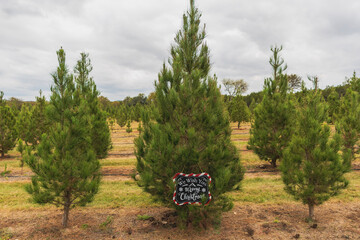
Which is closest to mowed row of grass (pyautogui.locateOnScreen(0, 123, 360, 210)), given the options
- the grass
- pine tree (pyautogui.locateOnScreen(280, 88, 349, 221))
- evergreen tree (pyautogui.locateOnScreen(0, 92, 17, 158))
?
pine tree (pyautogui.locateOnScreen(280, 88, 349, 221))

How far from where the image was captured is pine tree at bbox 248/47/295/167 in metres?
11.4

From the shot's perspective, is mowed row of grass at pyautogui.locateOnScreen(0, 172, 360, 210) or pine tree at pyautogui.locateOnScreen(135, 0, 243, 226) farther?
mowed row of grass at pyautogui.locateOnScreen(0, 172, 360, 210)

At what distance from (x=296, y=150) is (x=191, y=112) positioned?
3.10 meters

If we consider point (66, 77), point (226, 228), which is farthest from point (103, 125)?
point (226, 228)

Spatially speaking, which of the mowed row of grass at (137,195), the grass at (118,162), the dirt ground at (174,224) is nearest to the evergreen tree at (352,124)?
the mowed row of grass at (137,195)

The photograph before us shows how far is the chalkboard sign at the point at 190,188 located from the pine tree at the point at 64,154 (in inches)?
85.2

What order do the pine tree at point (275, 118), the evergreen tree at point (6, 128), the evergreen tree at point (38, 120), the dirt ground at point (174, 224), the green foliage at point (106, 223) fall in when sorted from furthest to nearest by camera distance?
the evergreen tree at point (6, 128) → the evergreen tree at point (38, 120) → the pine tree at point (275, 118) → the green foliage at point (106, 223) → the dirt ground at point (174, 224)

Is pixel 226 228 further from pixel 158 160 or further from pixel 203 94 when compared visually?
pixel 203 94

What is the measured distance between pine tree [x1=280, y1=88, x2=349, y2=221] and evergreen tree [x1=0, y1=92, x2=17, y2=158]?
18.9 meters

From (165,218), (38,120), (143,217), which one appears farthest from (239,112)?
(143,217)

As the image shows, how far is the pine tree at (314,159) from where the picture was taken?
219 inches

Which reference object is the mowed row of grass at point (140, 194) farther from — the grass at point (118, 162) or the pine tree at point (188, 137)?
the grass at point (118, 162)

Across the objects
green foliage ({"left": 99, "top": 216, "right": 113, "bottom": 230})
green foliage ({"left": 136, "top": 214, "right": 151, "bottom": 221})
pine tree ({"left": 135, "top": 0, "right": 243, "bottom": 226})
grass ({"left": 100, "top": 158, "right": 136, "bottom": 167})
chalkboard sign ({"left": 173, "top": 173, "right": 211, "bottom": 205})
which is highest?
pine tree ({"left": 135, "top": 0, "right": 243, "bottom": 226})

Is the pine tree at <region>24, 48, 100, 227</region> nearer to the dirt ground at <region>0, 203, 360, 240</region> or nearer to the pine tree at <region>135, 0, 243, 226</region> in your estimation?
the dirt ground at <region>0, 203, 360, 240</region>
